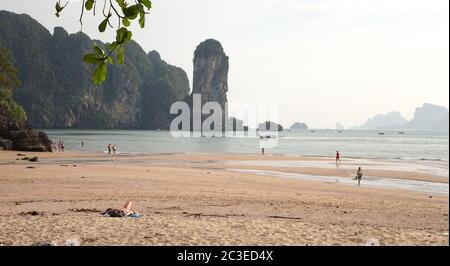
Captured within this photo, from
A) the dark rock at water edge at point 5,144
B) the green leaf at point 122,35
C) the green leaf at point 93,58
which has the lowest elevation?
the dark rock at water edge at point 5,144

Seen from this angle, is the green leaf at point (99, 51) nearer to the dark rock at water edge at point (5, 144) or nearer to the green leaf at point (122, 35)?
the green leaf at point (122, 35)

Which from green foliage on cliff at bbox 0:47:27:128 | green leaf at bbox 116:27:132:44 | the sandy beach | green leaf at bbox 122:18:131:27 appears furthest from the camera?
green foliage on cliff at bbox 0:47:27:128

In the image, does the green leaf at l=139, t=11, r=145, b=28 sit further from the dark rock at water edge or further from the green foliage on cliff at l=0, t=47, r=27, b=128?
the dark rock at water edge

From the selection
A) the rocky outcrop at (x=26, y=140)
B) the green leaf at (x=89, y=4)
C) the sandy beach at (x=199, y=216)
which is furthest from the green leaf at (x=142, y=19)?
the rocky outcrop at (x=26, y=140)

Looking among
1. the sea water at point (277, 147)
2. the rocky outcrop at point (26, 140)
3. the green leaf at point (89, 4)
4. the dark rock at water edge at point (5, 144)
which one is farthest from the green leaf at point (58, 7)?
the sea water at point (277, 147)

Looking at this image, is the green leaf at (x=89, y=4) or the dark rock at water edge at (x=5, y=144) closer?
the green leaf at (x=89, y=4)

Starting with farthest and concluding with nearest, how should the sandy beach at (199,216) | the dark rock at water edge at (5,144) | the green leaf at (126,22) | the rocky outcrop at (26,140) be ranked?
the rocky outcrop at (26,140), the dark rock at water edge at (5,144), the sandy beach at (199,216), the green leaf at (126,22)

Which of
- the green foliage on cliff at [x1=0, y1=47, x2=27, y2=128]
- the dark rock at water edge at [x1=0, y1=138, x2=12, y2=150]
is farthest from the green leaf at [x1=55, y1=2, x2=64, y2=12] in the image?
the dark rock at water edge at [x1=0, y1=138, x2=12, y2=150]

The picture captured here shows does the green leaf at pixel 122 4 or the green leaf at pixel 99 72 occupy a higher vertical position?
the green leaf at pixel 122 4

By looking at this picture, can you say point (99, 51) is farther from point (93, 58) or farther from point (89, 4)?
point (89, 4)

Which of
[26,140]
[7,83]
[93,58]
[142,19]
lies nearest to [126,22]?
[142,19]

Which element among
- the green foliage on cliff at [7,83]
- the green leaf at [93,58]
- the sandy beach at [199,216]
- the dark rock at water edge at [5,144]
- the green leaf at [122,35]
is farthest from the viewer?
the dark rock at water edge at [5,144]

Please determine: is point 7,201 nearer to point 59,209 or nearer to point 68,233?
point 59,209
